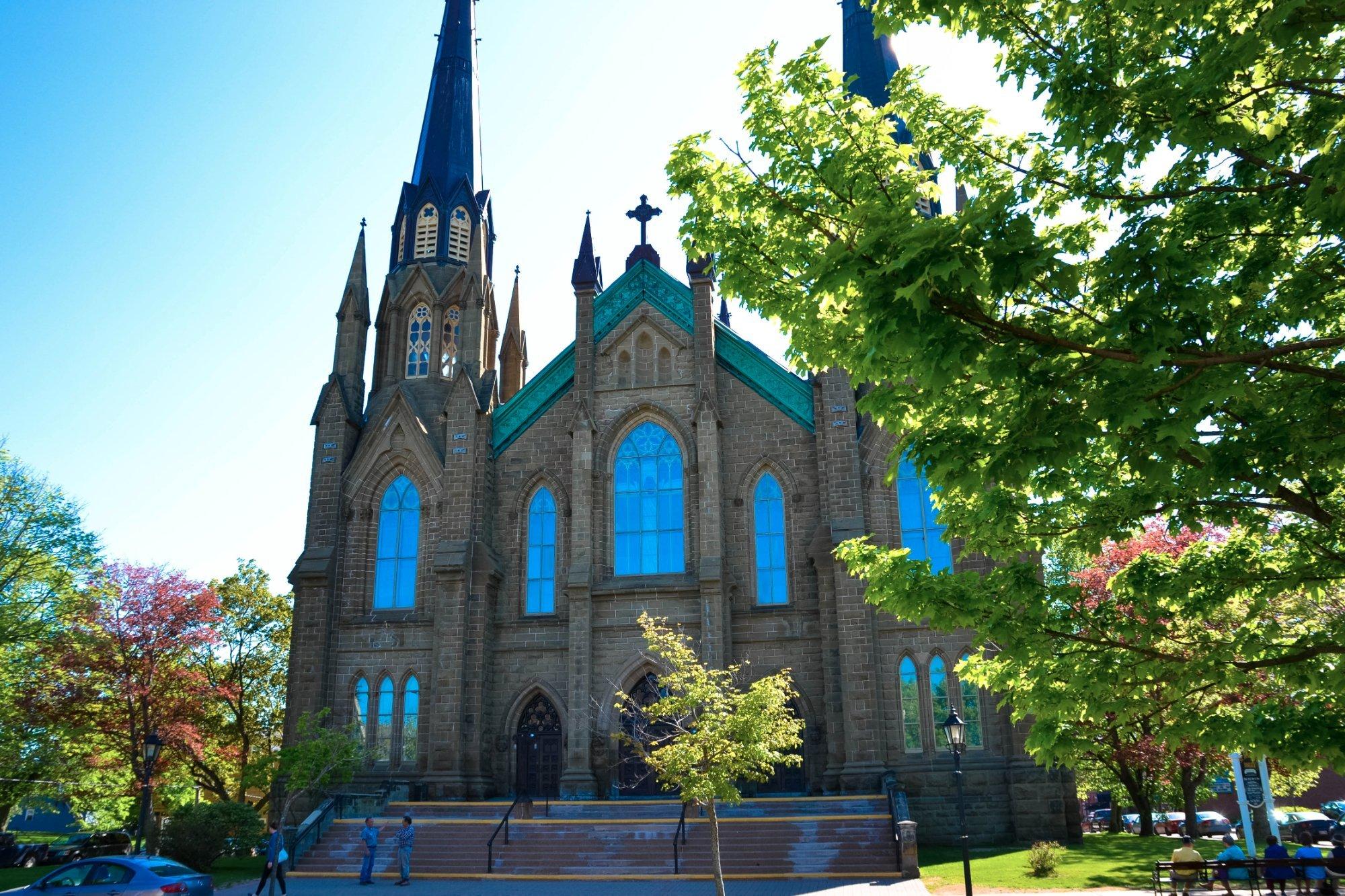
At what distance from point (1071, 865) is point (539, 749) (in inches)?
530

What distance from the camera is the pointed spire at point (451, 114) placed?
35.6 meters

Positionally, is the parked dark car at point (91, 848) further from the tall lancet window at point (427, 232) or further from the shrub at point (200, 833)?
the tall lancet window at point (427, 232)

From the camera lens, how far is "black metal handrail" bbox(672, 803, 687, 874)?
2045cm

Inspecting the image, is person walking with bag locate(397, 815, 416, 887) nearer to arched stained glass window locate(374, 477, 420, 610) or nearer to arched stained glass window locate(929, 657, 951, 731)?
arched stained glass window locate(374, 477, 420, 610)

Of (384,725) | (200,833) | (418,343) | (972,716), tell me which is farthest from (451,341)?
(972,716)

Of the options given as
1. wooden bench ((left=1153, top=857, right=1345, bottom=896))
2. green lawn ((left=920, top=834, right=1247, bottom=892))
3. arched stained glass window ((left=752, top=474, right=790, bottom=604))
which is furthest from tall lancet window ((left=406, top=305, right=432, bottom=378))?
wooden bench ((left=1153, top=857, right=1345, bottom=896))

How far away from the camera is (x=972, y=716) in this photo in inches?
1006

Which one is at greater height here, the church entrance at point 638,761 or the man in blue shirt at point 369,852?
the church entrance at point 638,761

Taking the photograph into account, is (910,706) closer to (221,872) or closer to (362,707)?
(362,707)

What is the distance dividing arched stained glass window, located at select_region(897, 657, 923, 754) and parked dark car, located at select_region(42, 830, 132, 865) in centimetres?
2113

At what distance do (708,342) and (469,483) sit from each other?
7687 mm

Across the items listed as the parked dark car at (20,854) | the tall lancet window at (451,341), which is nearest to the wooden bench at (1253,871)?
the tall lancet window at (451,341)

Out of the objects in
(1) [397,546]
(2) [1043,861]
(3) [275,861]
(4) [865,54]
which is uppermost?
(4) [865,54]

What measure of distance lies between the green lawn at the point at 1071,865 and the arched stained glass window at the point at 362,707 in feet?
48.5
